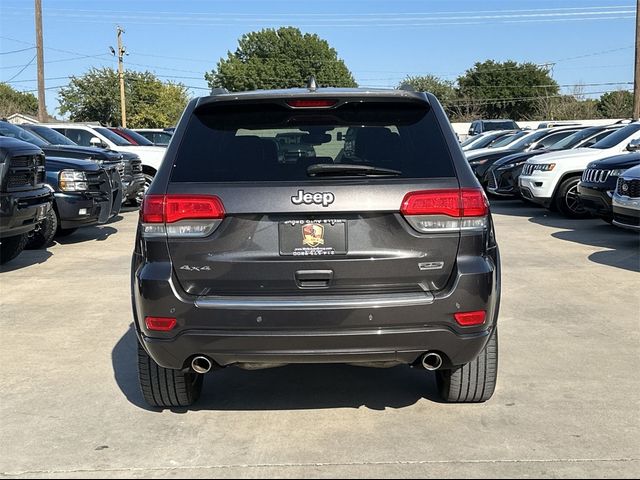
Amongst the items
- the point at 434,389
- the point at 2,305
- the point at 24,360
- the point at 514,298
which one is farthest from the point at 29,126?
the point at 434,389

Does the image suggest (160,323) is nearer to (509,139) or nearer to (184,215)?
(184,215)

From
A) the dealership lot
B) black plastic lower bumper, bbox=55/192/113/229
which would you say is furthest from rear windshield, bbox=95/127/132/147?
the dealership lot

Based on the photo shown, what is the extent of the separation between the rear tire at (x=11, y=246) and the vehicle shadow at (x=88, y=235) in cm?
232

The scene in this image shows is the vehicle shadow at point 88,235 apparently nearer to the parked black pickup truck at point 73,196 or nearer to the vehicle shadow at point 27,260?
the parked black pickup truck at point 73,196

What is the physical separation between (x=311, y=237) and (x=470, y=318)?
34.6 inches

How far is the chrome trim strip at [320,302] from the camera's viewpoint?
341 centimetres

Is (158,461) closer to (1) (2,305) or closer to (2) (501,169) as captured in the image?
(1) (2,305)

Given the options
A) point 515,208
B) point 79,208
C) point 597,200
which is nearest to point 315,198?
point 79,208

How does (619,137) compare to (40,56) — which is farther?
(40,56)

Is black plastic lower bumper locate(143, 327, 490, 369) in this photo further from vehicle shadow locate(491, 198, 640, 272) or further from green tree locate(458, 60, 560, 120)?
green tree locate(458, 60, 560, 120)

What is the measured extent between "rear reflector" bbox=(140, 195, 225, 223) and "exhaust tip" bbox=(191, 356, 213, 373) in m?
0.71

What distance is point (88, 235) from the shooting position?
12016 millimetres

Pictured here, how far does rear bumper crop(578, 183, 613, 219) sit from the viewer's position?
34.7 ft

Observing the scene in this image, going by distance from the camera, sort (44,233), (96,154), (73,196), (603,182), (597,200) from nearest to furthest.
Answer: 1. (44,233)
2. (73,196)
3. (603,182)
4. (597,200)
5. (96,154)
